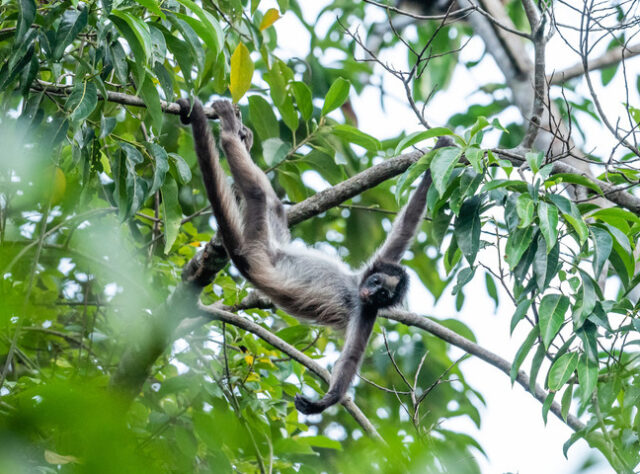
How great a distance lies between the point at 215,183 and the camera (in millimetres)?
4656

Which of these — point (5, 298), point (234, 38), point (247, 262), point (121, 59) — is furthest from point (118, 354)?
point (5, 298)

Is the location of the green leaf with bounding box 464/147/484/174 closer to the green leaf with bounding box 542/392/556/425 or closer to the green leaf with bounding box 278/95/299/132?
the green leaf with bounding box 542/392/556/425

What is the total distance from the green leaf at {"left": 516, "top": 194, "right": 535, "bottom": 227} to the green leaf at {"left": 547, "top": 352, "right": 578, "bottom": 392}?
28.7 inches

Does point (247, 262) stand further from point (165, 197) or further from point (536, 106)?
point (536, 106)

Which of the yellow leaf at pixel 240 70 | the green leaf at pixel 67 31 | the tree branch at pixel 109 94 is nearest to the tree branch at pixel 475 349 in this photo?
the yellow leaf at pixel 240 70

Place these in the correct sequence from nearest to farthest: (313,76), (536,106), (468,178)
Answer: (468,178) < (536,106) < (313,76)

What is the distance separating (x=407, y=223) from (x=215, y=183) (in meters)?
1.47

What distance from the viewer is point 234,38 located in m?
4.28

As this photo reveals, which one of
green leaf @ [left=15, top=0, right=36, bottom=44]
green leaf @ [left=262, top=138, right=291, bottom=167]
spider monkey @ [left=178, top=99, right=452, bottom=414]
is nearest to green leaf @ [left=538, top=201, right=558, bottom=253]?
spider monkey @ [left=178, top=99, right=452, bottom=414]

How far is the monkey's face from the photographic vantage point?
5379 millimetres

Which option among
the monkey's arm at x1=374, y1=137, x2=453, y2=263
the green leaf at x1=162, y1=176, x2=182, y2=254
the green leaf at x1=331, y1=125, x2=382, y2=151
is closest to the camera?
the green leaf at x1=162, y1=176, x2=182, y2=254

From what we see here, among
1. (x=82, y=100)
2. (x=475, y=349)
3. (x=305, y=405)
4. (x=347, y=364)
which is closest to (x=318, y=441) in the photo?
(x=305, y=405)

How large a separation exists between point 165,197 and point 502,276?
78.9 inches

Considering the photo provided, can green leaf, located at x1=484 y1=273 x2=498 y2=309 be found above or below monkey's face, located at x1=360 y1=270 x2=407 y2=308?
below
